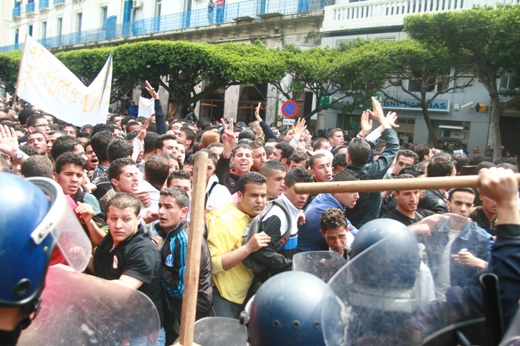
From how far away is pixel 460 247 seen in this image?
174 cm

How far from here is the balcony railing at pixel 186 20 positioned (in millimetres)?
22188

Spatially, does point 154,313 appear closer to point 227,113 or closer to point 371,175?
point 371,175

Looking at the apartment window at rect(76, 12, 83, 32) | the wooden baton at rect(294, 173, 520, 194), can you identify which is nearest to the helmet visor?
the wooden baton at rect(294, 173, 520, 194)

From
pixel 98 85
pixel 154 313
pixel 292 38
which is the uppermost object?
pixel 292 38

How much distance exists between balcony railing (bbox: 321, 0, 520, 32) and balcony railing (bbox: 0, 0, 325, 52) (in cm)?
151

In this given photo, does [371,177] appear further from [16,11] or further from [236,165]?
[16,11]

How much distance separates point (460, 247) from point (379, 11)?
18.5 metres

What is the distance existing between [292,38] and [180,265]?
2050cm

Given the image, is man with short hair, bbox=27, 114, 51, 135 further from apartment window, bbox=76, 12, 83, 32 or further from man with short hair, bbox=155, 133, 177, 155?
apartment window, bbox=76, 12, 83, 32

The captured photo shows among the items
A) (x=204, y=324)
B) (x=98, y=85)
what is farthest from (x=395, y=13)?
(x=204, y=324)

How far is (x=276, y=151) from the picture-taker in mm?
6109

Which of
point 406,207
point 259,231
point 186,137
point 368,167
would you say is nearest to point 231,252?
point 259,231

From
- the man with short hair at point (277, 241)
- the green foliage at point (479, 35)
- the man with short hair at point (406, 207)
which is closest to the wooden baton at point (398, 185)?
the man with short hair at point (277, 241)

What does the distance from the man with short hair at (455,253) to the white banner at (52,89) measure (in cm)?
719
